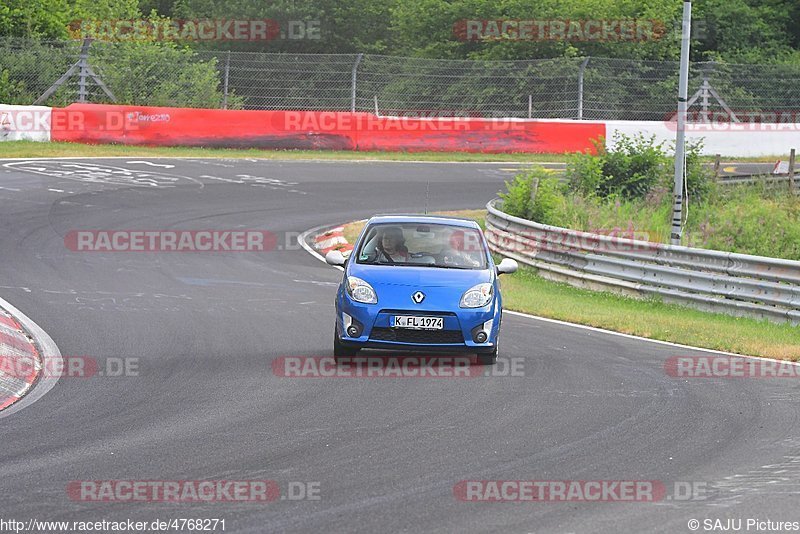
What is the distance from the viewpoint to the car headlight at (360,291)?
12219mm

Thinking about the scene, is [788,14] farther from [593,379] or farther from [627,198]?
[593,379]

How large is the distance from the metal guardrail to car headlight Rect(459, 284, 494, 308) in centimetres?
608

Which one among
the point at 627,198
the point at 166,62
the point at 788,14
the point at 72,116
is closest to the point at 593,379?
the point at 627,198

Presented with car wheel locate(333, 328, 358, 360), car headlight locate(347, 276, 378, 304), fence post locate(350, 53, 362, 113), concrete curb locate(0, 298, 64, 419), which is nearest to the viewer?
concrete curb locate(0, 298, 64, 419)

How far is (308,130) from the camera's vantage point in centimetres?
3616

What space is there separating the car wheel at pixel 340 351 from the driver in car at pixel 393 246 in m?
1.10

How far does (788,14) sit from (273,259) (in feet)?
143

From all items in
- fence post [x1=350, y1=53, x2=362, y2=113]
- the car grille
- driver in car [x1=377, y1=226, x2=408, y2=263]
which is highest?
fence post [x1=350, y1=53, x2=362, y2=113]

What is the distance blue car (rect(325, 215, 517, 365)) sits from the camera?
1209 cm

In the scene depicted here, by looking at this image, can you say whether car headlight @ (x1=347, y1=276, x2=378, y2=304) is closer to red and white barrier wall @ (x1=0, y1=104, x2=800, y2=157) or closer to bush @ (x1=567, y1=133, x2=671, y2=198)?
bush @ (x1=567, y1=133, x2=671, y2=198)

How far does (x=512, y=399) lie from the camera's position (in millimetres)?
10961

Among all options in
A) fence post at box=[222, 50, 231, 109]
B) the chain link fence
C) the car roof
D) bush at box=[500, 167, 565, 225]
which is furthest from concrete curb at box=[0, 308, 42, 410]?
fence post at box=[222, 50, 231, 109]

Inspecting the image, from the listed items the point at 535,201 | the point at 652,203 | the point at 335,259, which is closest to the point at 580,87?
the point at 652,203

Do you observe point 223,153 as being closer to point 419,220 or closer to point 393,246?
point 419,220
